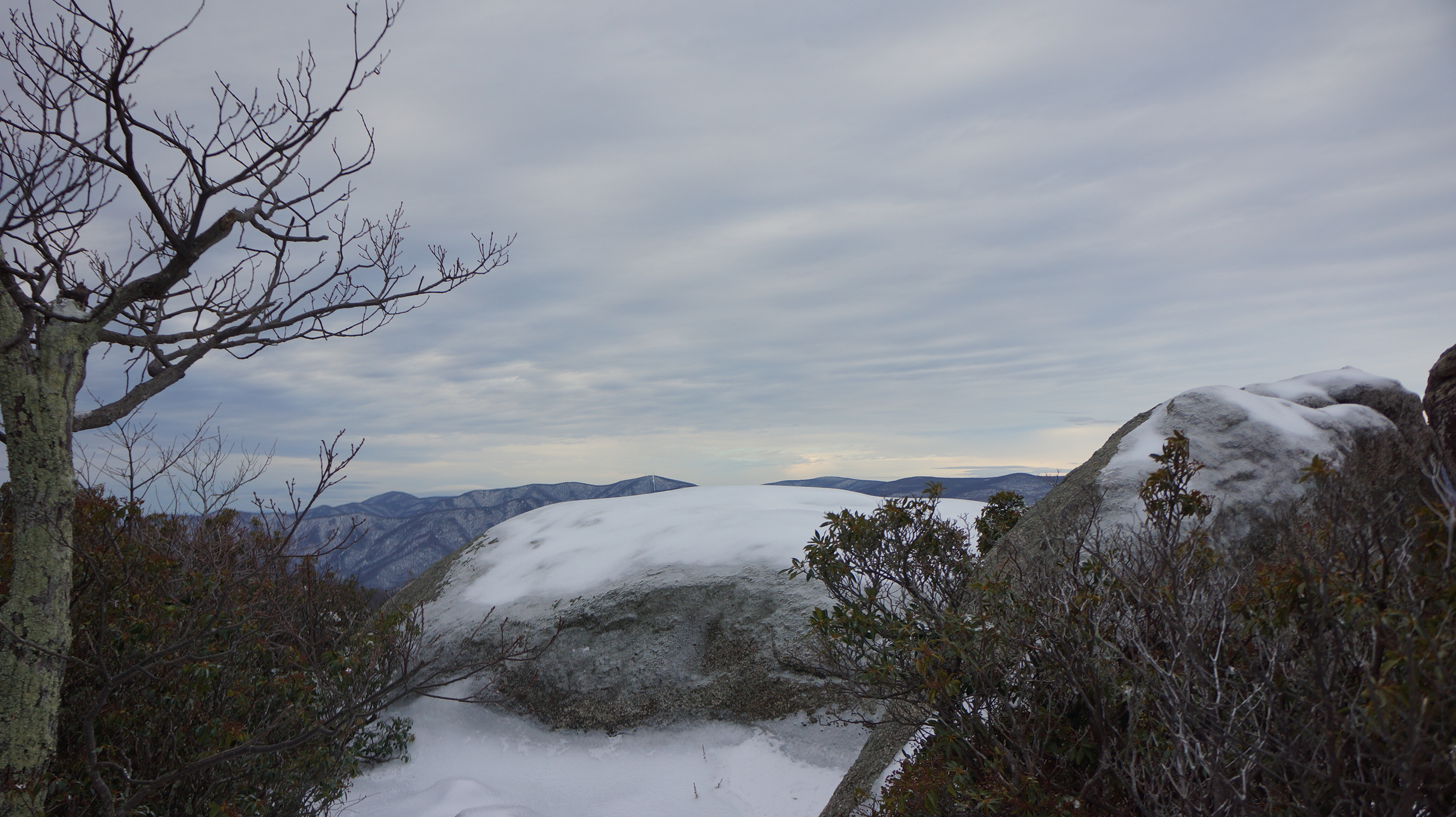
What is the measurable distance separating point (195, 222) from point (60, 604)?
2.58 m

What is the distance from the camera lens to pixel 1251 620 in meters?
3.37

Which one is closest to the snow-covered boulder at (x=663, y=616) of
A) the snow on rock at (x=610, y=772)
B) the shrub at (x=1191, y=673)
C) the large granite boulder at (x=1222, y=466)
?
the snow on rock at (x=610, y=772)

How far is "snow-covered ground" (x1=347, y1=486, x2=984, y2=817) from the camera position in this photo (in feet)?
28.1

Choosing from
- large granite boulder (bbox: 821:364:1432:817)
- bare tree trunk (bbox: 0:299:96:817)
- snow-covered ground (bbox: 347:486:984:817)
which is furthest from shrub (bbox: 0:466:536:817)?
large granite boulder (bbox: 821:364:1432:817)

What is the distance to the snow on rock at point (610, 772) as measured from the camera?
8.45 m

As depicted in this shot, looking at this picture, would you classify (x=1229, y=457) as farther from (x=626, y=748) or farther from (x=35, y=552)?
(x=35, y=552)

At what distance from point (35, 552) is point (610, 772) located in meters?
6.81

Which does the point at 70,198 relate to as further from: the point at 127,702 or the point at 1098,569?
the point at 1098,569

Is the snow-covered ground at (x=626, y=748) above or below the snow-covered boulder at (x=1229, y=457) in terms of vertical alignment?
below

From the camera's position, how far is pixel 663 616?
10.7 meters

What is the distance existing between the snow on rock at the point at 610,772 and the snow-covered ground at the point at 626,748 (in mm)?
17

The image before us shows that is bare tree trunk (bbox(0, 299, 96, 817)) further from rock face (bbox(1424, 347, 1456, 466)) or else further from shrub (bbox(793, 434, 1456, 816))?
rock face (bbox(1424, 347, 1456, 466))

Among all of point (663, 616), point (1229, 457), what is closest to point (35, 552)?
point (663, 616)

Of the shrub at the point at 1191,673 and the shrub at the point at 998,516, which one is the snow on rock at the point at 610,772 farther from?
the shrub at the point at 1191,673
